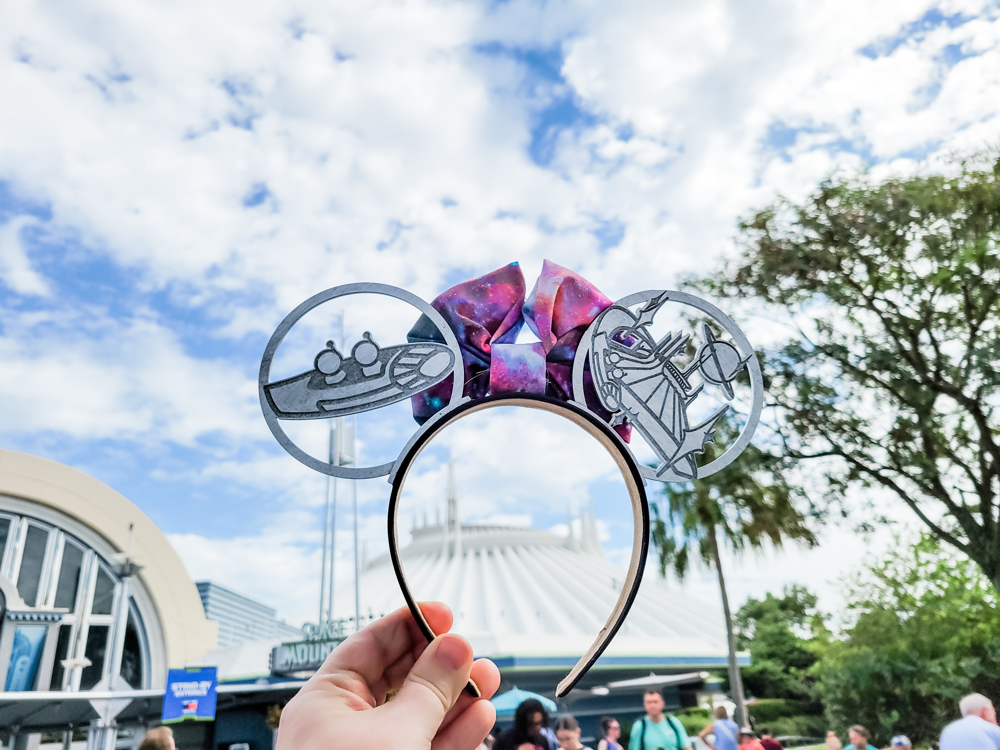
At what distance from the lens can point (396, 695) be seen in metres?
1.28

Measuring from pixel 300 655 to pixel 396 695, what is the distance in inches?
629

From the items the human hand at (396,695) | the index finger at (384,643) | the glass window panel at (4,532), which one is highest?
the glass window panel at (4,532)

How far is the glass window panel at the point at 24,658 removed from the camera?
12.7m

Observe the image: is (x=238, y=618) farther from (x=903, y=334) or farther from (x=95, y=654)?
(x=903, y=334)

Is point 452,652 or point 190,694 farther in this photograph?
point 190,694

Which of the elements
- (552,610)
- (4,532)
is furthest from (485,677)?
(552,610)

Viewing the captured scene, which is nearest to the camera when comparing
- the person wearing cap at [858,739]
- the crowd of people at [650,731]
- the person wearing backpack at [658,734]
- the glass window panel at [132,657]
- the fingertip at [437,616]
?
the fingertip at [437,616]

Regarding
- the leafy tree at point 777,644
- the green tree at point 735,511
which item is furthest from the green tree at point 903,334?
the leafy tree at point 777,644

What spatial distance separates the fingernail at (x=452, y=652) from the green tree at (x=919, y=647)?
12.9 m

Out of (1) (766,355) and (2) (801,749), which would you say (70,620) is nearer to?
(1) (766,355)

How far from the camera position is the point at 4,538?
1327 cm

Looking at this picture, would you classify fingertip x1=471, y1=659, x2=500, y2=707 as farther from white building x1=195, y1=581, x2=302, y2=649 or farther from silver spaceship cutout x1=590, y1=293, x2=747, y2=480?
white building x1=195, y1=581, x2=302, y2=649

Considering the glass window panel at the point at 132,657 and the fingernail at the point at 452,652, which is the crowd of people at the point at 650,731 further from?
the glass window panel at the point at 132,657

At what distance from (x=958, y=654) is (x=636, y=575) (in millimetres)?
14003
